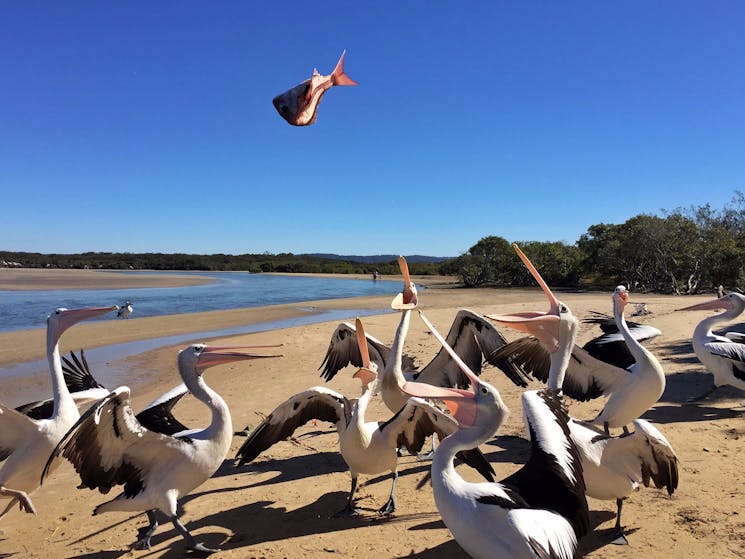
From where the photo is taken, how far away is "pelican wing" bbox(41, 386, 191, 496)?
2927mm

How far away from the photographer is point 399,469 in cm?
485

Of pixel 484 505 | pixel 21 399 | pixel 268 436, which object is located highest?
pixel 484 505

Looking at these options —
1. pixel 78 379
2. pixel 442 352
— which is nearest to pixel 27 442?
pixel 78 379

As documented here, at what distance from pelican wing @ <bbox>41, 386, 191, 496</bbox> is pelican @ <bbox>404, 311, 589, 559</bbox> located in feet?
6.24

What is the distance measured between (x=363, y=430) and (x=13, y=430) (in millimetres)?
2749

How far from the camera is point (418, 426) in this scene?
3828mm

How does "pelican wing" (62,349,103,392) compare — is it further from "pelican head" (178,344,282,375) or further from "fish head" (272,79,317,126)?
"fish head" (272,79,317,126)

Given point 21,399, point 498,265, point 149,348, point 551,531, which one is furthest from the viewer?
point 498,265

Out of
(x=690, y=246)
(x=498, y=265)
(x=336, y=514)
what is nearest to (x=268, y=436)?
(x=336, y=514)

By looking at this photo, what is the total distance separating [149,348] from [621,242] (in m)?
27.9

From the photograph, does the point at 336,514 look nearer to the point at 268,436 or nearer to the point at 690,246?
the point at 268,436

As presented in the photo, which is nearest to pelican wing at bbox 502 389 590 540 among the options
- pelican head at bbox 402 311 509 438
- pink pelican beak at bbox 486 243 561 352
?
pelican head at bbox 402 311 509 438

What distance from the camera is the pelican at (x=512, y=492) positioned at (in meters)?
2.29

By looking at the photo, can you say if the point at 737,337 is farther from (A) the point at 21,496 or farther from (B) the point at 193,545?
(A) the point at 21,496
